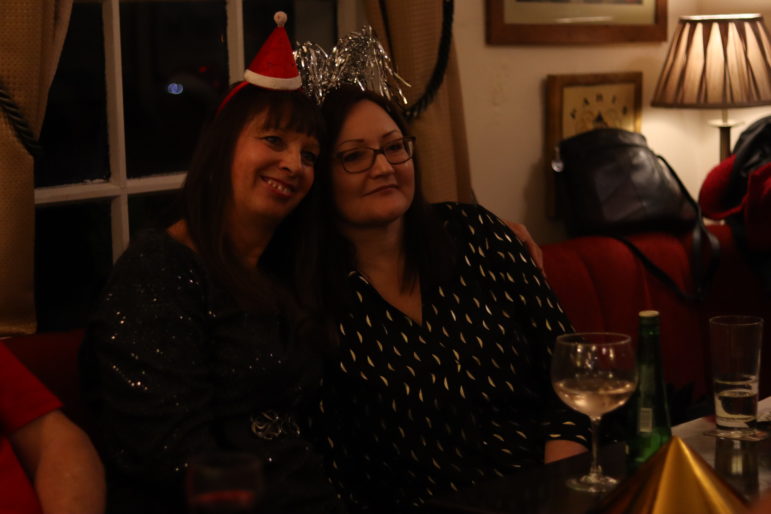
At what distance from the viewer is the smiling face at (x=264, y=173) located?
177 cm

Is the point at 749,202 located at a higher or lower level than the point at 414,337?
higher

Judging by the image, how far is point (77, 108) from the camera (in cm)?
232

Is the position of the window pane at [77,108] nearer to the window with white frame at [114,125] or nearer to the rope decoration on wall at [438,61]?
the window with white frame at [114,125]

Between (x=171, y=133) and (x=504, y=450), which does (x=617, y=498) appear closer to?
Result: (x=504, y=450)

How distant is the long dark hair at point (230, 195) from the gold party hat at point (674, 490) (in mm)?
696

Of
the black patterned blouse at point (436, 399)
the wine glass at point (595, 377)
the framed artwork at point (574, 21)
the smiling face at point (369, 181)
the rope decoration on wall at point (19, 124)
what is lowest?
the black patterned blouse at point (436, 399)

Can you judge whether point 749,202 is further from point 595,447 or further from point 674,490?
point 674,490

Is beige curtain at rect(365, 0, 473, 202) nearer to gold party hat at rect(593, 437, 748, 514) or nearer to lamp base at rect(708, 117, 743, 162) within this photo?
lamp base at rect(708, 117, 743, 162)

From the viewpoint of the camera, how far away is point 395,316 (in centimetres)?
200

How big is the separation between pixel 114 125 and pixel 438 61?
2.68 feet

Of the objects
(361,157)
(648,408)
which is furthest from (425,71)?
(648,408)

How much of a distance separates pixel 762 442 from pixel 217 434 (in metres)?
0.81

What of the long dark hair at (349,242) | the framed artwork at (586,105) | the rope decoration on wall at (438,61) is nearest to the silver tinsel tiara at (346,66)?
the long dark hair at (349,242)

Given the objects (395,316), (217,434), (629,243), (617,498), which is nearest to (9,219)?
(217,434)
